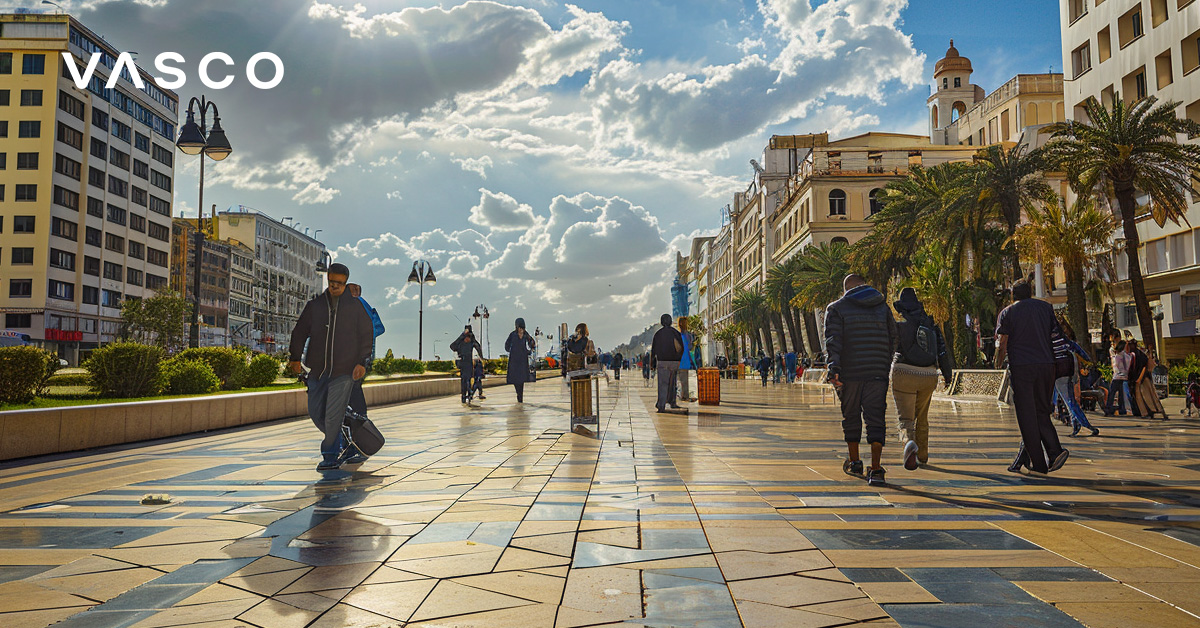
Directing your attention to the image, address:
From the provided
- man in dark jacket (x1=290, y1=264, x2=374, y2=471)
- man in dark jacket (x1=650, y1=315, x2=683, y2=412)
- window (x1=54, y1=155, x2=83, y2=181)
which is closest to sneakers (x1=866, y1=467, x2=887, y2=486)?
man in dark jacket (x1=290, y1=264, x2=374, y2=471)

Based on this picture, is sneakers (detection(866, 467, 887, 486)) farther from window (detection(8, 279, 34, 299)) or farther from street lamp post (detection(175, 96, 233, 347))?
window (detection(8, 279, 34, 299))

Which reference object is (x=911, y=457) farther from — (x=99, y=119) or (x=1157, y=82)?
(x=99, y=119)

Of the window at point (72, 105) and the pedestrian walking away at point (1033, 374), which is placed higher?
the window at point (72, 105)

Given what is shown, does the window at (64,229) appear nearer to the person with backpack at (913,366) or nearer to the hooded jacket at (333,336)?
the hooded jacket at (333,336)

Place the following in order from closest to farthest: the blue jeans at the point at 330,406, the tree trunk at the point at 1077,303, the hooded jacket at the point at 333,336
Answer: the blue jeans at the point at 330,406, the hooded jacket at the point at 333,336, the tree trunk at the point at 1077,303

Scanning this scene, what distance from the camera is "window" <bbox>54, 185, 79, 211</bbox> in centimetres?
6400

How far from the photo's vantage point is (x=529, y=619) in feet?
10.4

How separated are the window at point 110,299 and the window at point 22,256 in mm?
7915

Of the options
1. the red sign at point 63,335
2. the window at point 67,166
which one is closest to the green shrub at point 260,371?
the red sign at point 63,335

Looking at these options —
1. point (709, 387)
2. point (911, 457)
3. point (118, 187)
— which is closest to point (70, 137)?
point (118, 187)

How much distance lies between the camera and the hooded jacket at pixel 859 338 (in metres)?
7.18

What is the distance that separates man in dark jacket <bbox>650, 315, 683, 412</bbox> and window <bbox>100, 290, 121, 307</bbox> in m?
67.4

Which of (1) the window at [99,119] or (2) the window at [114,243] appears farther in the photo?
(2) the window at [114,243]

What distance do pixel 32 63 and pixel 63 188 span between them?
938 cm
